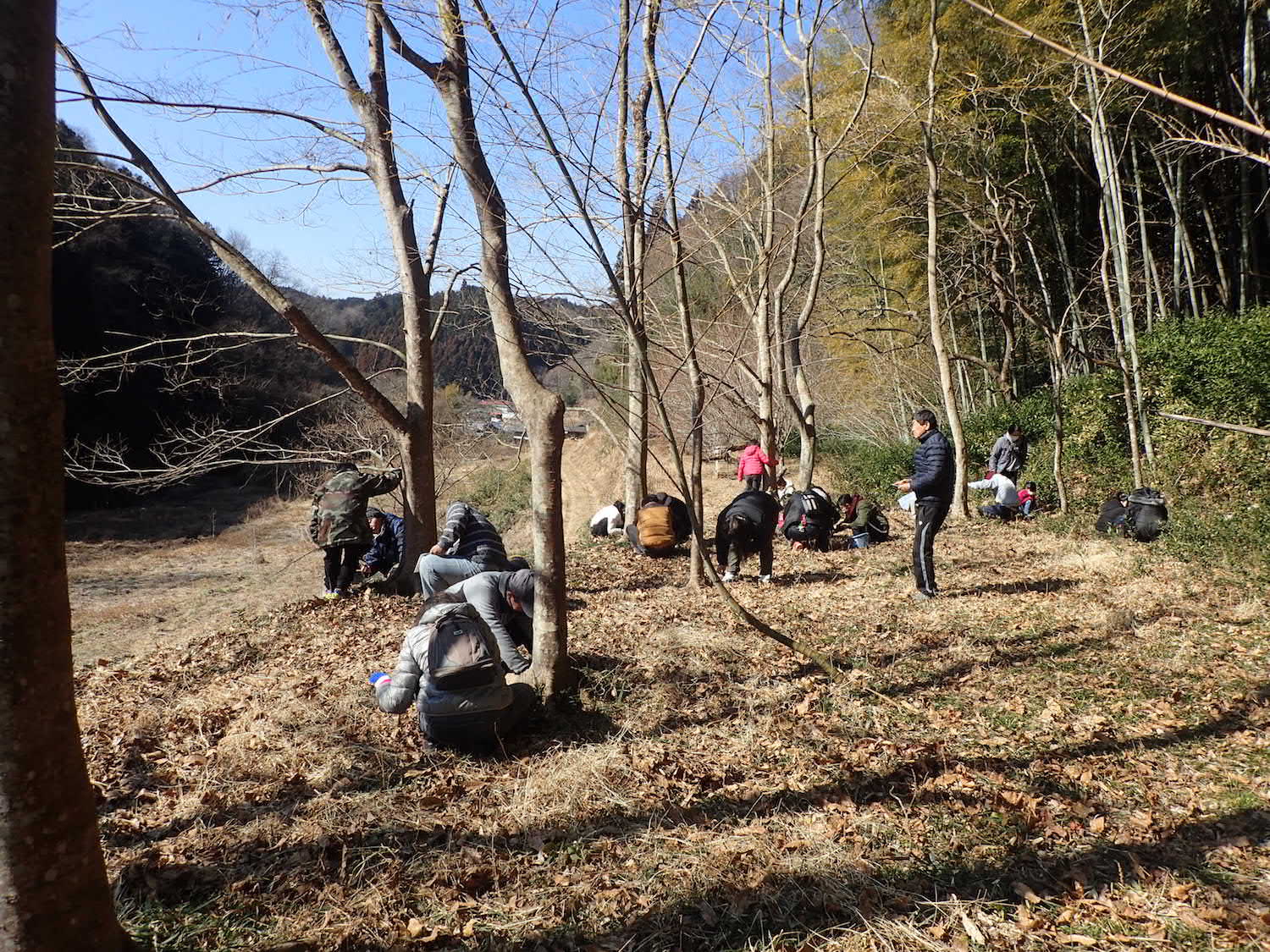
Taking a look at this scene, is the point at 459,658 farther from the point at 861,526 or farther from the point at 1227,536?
the point at 1227,536

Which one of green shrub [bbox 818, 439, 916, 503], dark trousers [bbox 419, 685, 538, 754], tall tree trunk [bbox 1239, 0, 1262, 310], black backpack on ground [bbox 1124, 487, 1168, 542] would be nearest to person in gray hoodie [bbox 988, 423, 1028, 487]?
green shrub [bbox 818, 439, 916, 503]

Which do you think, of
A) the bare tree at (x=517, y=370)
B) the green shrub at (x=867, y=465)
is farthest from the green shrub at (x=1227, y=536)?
the green shrub at (x=867, y=465)

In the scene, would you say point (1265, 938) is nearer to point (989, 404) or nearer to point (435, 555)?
point (435, 555)

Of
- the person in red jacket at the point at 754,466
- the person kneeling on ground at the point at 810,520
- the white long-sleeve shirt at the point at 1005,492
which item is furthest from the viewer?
the white long-sleeve shirt at the point at 1005,492

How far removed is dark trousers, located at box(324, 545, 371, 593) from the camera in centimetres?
793

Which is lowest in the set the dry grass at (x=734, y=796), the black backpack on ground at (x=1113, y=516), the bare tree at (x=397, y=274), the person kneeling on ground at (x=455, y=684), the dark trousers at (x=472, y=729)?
the dry grass at (x=734, y=796)

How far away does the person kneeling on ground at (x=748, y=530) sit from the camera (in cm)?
768

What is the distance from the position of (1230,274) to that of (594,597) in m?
12.1

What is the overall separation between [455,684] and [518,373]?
1802mm

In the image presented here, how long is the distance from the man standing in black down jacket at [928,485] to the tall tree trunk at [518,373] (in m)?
3.42

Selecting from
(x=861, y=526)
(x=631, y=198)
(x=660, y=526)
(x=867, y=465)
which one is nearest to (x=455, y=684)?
(x=631, y=198)

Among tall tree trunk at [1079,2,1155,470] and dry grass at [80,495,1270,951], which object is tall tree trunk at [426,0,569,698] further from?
tall tree trunk at [1079,2,1155,470]

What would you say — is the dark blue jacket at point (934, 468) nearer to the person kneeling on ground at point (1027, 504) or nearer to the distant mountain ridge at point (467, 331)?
the distant mountain ridge at point (467, 331)

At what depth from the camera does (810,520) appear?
31.2 ft
